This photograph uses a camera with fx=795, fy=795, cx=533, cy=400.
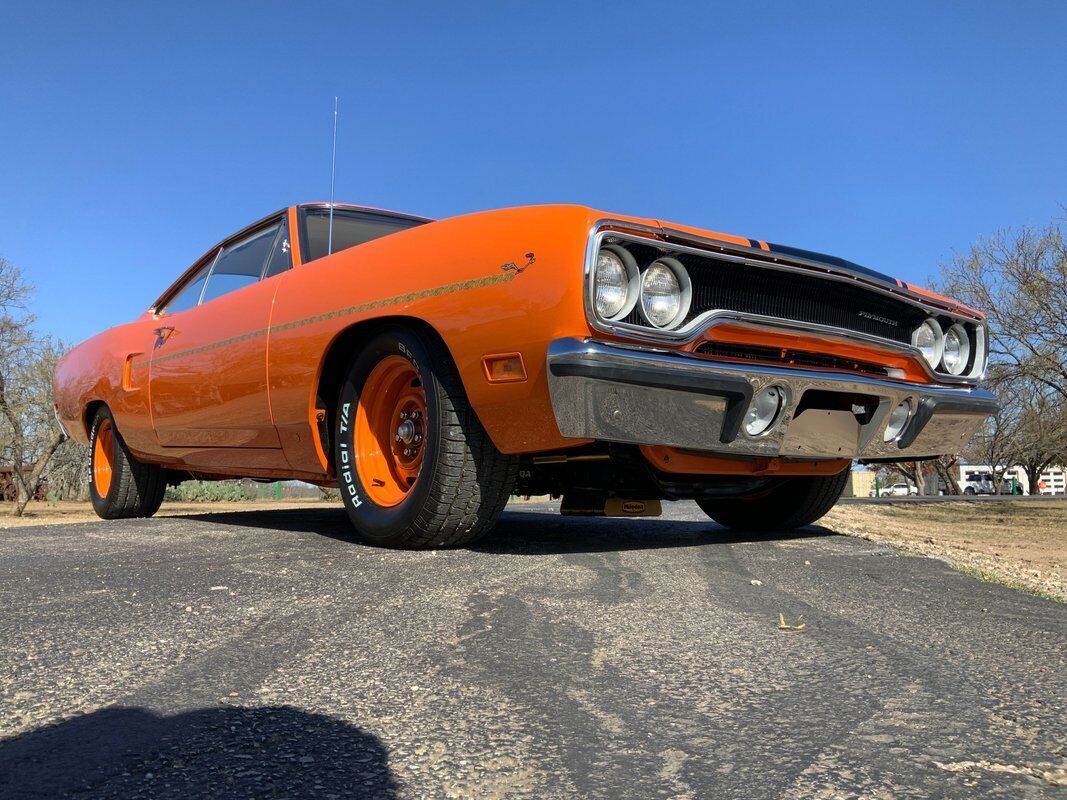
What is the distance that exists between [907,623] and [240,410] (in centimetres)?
317

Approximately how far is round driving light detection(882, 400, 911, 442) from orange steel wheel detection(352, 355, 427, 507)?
6.41 feet

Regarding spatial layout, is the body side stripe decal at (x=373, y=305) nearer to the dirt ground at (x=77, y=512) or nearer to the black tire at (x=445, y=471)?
the black tire at (x=445, y=471)

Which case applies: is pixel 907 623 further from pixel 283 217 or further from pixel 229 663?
pixel 283 217

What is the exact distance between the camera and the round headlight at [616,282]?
8.68 ft

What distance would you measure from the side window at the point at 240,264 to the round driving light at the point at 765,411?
2800 millimetres

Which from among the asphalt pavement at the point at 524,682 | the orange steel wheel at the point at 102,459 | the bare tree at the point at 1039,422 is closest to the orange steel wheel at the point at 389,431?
the asphalt pavement at the point at 524,682

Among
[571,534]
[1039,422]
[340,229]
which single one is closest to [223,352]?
[340,229]

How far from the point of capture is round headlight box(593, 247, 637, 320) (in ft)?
8.68

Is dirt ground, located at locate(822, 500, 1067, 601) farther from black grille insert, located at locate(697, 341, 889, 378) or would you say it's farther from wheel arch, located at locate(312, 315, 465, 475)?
wheel arch, located at locate(312, 315, 465, 475)

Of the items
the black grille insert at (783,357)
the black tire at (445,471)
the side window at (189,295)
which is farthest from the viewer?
the side window at (189,295)

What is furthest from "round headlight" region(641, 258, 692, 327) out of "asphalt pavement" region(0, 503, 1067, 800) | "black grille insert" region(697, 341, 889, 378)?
"asphalt pavement" region(0, 503, 1067, 800)

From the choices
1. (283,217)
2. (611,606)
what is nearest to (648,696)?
(611,606)

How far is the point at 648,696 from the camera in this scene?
1514 millimetres

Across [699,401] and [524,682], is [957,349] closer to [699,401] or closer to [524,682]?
[699,401]
